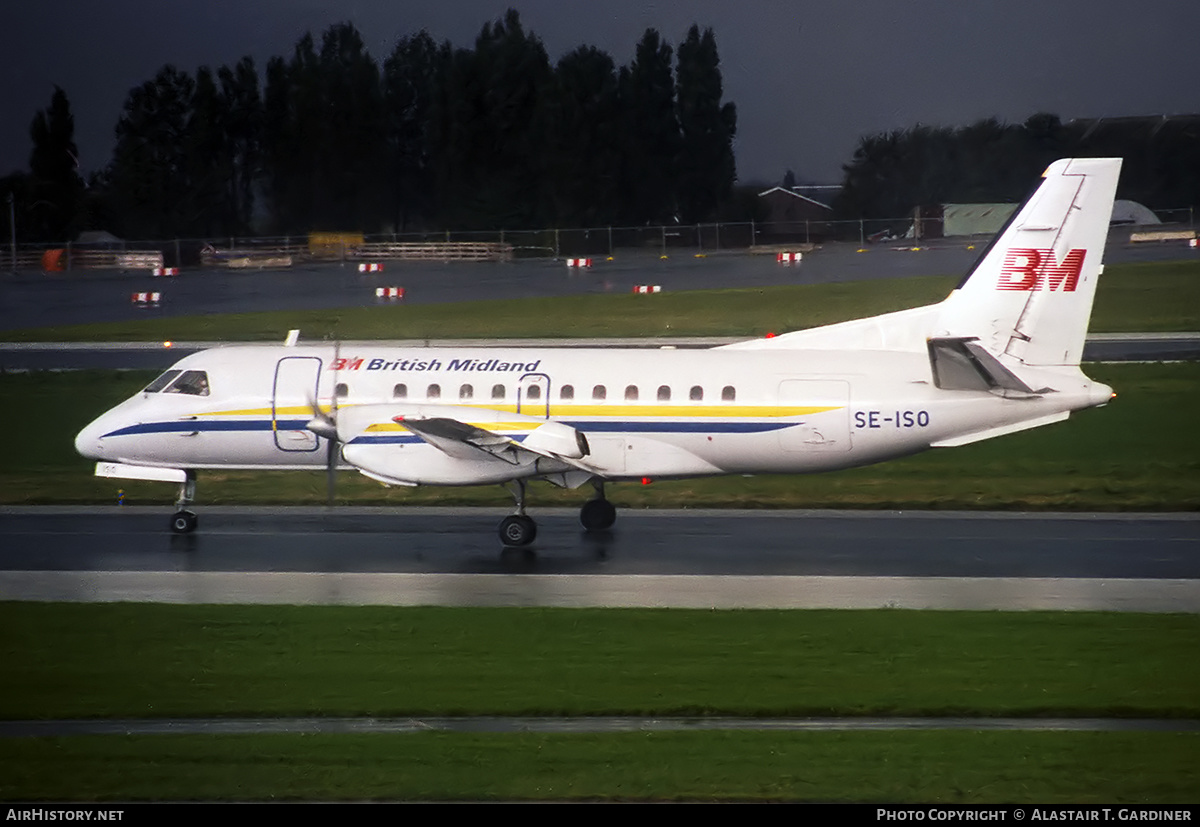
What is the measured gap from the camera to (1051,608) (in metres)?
17.8

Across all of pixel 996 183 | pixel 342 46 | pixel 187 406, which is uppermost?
pixel 342 46

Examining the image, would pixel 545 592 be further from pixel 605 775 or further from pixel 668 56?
pixel 668 56

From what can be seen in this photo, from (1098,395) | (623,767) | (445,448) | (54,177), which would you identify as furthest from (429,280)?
(623,767)

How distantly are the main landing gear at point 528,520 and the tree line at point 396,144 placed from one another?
91.8 feet

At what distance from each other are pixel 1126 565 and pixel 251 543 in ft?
43.6

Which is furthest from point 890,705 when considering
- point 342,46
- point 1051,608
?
point 342,46

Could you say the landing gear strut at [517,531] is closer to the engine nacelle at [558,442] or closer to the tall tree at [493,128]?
the engine nacelle at [558,442]

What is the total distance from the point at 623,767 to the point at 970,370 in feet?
39.0

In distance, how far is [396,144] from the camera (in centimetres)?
5256

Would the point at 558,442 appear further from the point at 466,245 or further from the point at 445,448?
the point at 466,245

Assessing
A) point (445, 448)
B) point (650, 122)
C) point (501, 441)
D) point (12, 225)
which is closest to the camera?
point (501, 441)

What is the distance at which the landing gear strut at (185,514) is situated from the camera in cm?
2309

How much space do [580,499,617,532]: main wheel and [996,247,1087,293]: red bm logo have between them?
287 inches

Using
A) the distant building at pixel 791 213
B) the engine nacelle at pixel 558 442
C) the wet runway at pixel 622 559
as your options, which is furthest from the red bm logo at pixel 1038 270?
the distant building at pixel 791 213
